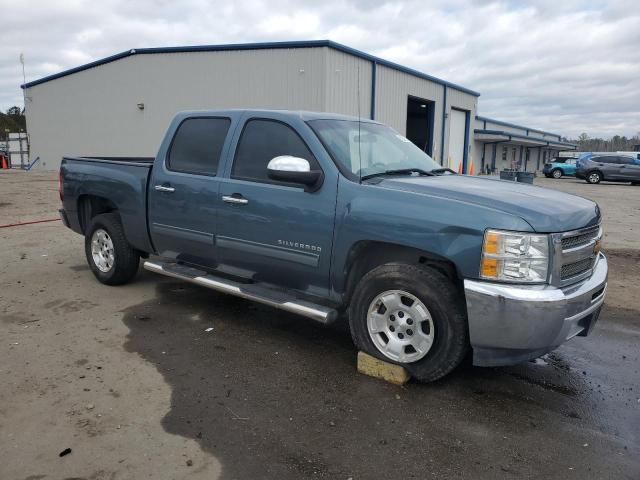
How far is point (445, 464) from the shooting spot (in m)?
2.83

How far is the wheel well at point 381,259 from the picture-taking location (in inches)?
143

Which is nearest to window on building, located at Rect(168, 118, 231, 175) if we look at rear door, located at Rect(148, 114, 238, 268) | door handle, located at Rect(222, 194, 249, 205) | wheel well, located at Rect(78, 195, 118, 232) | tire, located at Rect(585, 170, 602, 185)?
rear door, located at Rect(148, 114, 238, 268)

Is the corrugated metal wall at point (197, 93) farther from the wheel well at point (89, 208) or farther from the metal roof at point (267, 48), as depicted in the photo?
the wheel well at point (89, 208)

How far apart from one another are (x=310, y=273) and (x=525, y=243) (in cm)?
163

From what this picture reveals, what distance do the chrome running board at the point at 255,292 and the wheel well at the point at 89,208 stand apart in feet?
4.57

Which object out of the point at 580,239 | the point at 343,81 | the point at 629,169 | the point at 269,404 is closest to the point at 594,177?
the point at 629,169

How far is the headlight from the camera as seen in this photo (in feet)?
10.4

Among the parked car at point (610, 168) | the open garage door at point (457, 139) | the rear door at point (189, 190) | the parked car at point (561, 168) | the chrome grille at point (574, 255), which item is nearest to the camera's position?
the chrome grille at point (574, 255)

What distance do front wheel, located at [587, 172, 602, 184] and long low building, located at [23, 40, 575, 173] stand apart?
8.05 metres

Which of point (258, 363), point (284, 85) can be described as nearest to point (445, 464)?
point (258, 363)

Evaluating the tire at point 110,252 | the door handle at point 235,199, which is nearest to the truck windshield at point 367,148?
the door handle at point 235,199

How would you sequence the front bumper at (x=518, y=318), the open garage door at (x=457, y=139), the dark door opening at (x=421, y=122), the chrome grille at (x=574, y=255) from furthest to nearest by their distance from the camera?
1. the open garage door at (x=457, y=139)
2. the dark door opening at (x=421, y=122)
3. the chrome grille at (x=574, y=255)
4. the front bumper at (x=518, y=318)

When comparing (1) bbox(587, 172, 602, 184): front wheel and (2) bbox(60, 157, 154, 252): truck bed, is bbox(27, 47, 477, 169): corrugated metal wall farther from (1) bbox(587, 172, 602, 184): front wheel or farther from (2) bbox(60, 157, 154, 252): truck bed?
(1) bbox(587, 172, 602, 184): front wheel

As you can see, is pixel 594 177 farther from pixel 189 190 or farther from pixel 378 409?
pixel 378 409
